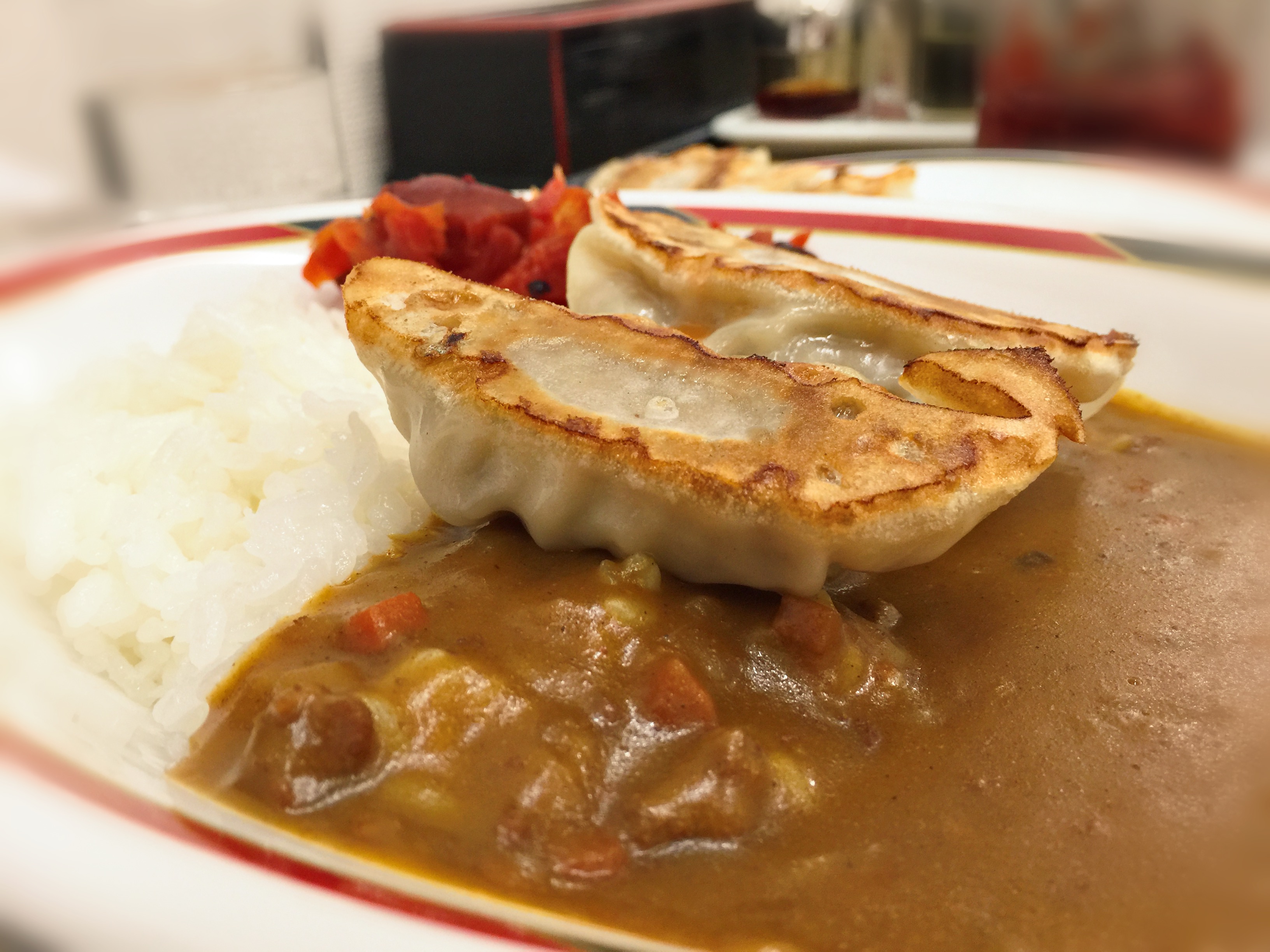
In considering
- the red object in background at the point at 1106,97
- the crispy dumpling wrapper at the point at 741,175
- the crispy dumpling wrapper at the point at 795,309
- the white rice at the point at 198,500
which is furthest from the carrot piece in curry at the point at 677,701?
the red object in background at the point at 1106,97

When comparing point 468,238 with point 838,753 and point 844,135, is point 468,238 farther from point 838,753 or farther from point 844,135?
point 844,135

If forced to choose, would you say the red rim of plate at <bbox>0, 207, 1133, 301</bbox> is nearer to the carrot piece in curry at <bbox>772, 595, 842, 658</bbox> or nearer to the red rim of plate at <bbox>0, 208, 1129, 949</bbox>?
the red rim of plate at <bbox>0, 208, 1129, 949</bbox>

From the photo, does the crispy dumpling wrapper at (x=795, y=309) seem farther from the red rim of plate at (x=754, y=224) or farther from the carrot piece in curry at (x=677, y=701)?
the carrot piece in curry at (x=677, y=701)

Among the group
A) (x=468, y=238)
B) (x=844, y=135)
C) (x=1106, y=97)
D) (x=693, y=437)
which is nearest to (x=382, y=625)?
(x=693, y=437)

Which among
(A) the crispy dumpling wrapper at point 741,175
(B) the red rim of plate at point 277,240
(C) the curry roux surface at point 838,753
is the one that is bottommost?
(C) the curry roux surface at point 838,753

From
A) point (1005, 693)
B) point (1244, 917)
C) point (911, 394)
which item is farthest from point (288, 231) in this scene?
point (1244, 917)

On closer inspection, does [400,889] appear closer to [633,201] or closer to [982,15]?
[633,201]
